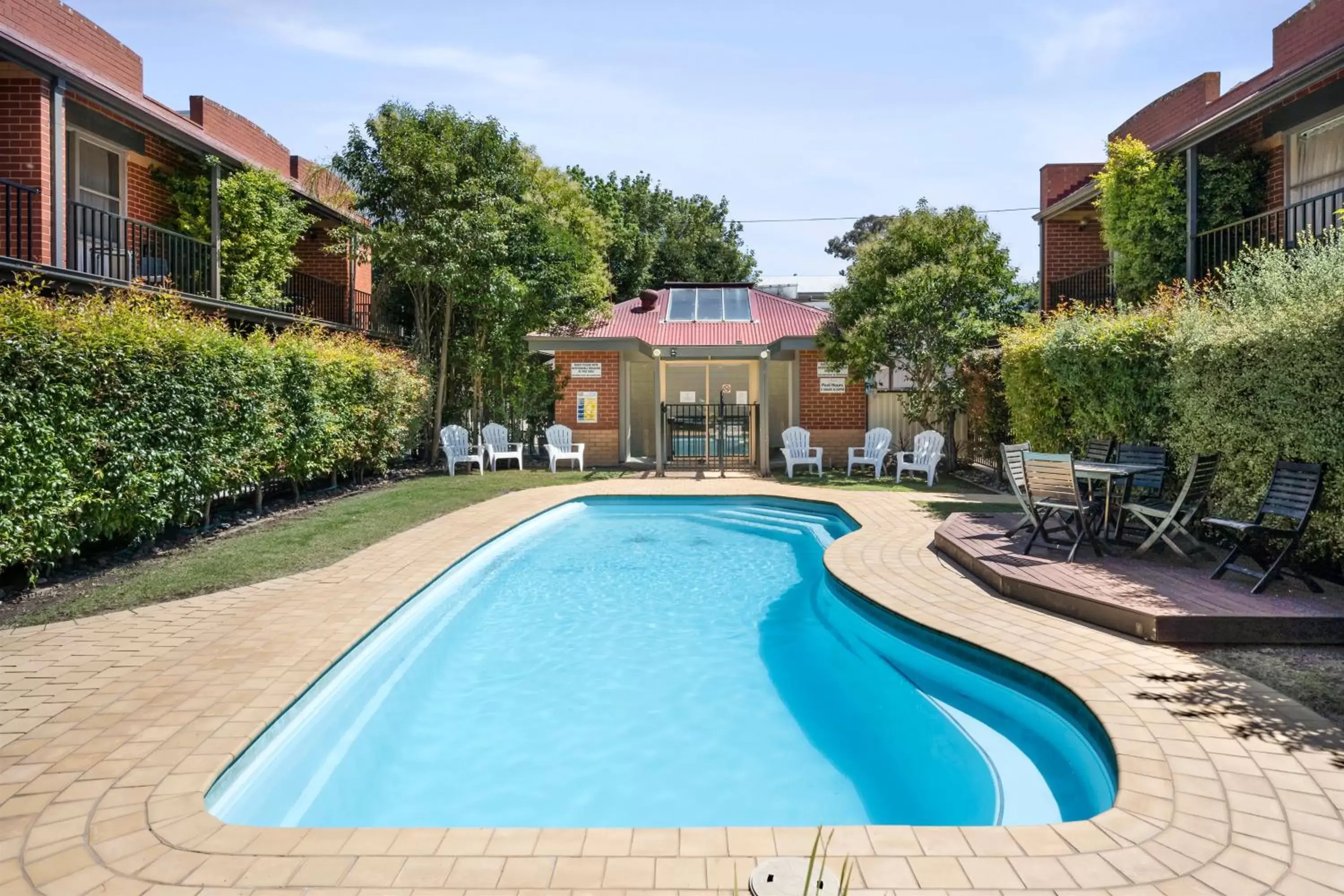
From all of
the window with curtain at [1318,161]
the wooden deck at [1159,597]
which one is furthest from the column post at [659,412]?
the window with curtain at [1318,161]

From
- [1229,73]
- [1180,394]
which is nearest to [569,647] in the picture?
[1180,394]

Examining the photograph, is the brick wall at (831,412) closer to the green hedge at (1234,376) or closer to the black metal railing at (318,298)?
the green hedge at (1234,376)

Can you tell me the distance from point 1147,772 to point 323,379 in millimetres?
10861

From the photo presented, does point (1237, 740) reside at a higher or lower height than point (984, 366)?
lower

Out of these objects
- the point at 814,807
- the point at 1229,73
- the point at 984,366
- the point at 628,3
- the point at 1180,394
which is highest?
the point at 1229,73

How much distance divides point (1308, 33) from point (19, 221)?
17.1 m

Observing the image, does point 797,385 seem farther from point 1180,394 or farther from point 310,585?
point 310,585

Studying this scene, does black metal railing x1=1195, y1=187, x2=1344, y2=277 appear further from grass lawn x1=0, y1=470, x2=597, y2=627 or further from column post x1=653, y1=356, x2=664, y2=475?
grass lawn x1=0, y1=470, x2=597, y2=627

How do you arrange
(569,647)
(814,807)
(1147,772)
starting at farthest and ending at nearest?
(569,647) < (814,807) < (1147,772)

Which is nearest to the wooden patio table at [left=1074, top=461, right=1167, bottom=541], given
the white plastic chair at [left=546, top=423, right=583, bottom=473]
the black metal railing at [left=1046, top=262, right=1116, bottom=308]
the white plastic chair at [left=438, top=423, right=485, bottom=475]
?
the black metal railing at [left=1046, top=262, right=1116, bottom=308]

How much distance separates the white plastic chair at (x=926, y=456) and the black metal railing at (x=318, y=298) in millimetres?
12297

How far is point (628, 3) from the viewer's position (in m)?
9.20

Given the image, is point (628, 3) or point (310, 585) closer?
point (310, 585)

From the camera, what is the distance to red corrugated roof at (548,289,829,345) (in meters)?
18.0
